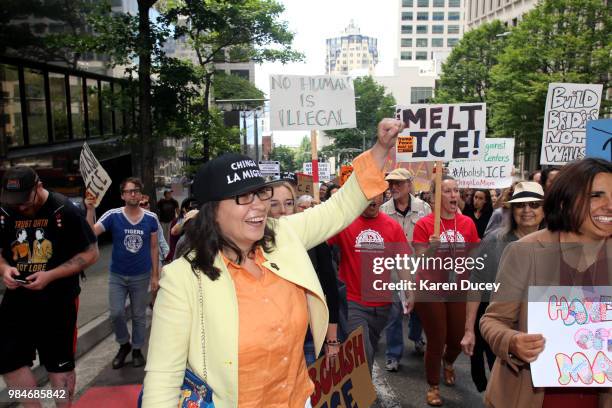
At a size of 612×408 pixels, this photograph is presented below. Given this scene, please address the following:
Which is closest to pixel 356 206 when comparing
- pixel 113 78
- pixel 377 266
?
pixel 377 266

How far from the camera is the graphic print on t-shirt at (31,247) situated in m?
3.65

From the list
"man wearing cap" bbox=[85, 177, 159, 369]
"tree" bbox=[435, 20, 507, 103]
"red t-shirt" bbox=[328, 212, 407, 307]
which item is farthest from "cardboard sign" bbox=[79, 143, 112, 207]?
"tree" bbox=[435, 20, 507, 103]

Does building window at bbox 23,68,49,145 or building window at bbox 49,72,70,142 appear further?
building window at bbox 49,72,70,142

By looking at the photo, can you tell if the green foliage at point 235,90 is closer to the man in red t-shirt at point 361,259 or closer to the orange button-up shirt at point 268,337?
the man in red t-shirt at point 361,259

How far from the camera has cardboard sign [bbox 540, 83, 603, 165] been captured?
6590 millimetres

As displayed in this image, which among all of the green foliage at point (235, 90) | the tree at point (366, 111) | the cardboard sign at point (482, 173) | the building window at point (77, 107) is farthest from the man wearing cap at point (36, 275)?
the tree at point (366, 111)

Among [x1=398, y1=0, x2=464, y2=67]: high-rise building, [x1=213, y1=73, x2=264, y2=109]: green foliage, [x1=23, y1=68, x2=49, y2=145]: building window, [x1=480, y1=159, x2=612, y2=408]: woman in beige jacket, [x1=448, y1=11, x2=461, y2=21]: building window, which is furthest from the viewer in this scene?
[x1=448, y1=11, x2=461, y2=21]: building window

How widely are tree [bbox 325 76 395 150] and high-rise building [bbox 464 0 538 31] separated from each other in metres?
13.5

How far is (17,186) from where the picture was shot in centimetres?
347

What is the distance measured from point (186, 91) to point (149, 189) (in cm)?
242

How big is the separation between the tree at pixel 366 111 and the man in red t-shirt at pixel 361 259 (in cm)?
5816

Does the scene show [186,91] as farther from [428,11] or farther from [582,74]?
[428,11]

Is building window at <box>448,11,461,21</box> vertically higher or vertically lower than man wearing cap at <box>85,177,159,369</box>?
higher

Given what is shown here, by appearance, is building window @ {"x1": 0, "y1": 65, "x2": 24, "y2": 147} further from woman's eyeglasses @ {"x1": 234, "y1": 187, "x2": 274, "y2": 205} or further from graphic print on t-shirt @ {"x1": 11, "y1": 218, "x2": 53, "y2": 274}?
woman's eyeglasses @ {"x1": 234, "y1": 187, "x2": 274, "y2": 205}
